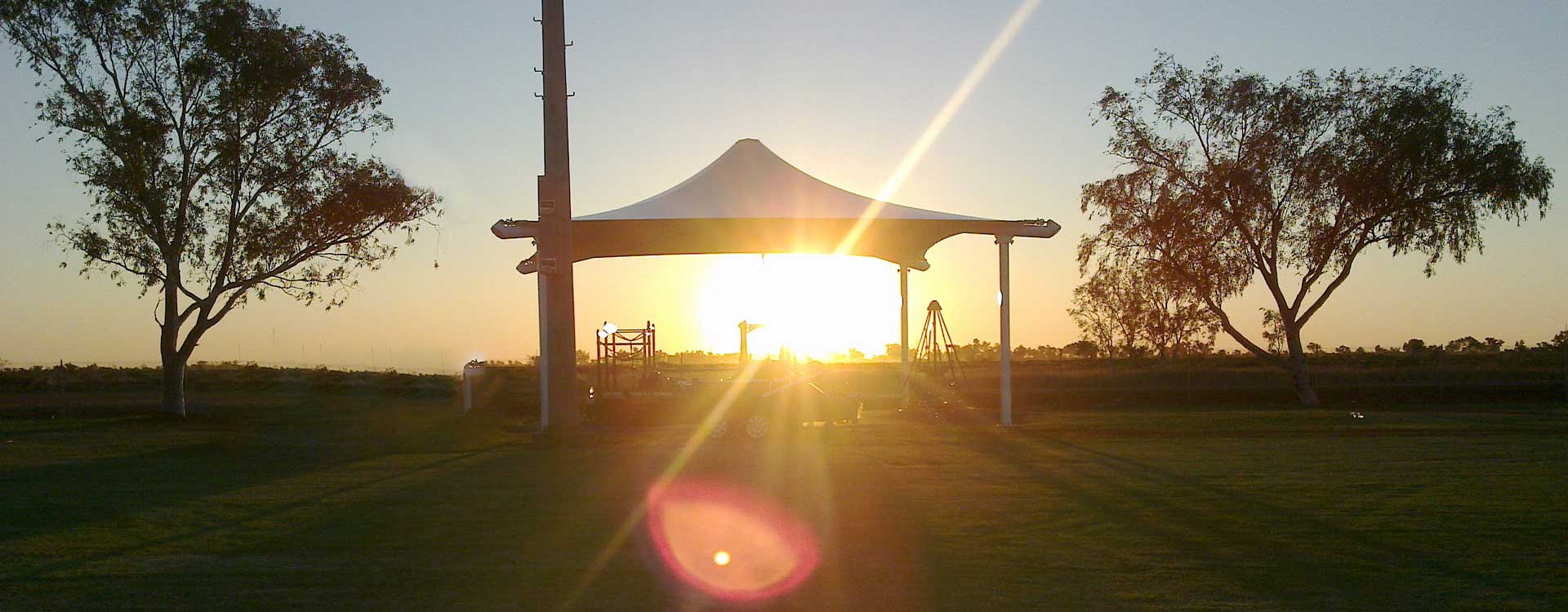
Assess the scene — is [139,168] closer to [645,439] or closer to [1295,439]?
[645,439]

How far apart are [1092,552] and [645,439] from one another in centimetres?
1067

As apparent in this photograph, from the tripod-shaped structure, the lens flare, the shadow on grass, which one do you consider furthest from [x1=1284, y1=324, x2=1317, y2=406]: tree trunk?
the lens flare

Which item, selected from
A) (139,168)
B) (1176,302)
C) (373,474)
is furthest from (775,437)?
(1176,302)

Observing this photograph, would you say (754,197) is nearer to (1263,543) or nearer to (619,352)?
(619,352)

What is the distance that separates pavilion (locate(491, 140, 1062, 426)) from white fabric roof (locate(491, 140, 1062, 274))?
16mm

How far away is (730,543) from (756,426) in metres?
9.41

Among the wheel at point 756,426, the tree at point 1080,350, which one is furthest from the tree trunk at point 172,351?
the tree at point 1080,350

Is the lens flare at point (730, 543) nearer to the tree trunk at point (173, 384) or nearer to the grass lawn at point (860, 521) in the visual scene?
the grass lawn at point (860, 521)

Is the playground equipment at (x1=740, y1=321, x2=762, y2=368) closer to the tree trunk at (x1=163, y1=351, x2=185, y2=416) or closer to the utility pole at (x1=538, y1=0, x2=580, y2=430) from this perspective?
the utility pole at (x1=538, y1=0, x2=580, y2=430)

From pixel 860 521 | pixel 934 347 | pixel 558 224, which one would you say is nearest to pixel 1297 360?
pixel 934 347

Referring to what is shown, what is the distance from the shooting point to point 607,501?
10.5 meters

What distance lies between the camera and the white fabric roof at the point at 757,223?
60.6ft

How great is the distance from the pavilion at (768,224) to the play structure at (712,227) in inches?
0.9

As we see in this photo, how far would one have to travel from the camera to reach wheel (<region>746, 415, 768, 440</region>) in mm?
17766
